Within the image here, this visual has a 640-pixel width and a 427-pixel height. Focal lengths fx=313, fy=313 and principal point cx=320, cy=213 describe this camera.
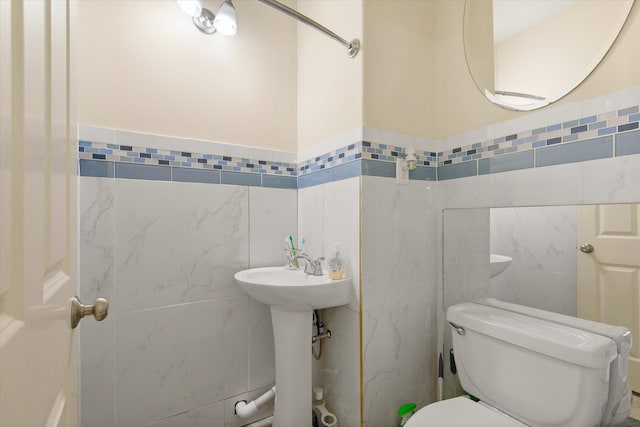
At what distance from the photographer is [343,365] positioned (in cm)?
149

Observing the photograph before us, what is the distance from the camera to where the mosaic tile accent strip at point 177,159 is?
1.33 meters

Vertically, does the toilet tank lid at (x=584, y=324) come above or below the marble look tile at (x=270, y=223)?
Result: below

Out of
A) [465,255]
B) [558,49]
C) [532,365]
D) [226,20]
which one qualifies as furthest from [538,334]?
[226,20]

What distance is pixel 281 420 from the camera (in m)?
1.44

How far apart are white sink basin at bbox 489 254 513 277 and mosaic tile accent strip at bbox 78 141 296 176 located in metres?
1.11

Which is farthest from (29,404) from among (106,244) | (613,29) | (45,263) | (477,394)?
(613,29)

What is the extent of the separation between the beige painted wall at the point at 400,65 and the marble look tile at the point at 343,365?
92 centimetres

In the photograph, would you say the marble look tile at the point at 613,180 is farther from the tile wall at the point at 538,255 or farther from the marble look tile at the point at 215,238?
the marble look tile at the point at 215,238

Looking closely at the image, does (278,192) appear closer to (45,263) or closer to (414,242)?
(414,242)

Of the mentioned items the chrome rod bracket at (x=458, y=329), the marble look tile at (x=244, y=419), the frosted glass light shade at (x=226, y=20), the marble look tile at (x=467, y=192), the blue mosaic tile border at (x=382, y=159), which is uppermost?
the frosted glass light shade at (x=226, y=20)

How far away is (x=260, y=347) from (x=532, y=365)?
4.01 ft

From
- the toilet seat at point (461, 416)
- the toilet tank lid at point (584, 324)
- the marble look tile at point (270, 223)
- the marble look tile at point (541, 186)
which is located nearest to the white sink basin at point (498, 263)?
the toilet tank lid at point (584, 324)

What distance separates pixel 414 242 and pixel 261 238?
2.60 ft

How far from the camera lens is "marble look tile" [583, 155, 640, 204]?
95cm
